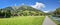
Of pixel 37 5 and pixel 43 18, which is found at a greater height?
pixel 37 5

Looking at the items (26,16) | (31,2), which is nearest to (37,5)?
(31,2)

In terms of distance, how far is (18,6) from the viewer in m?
1.98

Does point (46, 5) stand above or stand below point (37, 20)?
above

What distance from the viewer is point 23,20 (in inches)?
77.3

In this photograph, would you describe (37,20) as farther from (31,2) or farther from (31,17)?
(31,2)

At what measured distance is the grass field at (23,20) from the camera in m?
1.94

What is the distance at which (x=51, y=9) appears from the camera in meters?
2.03

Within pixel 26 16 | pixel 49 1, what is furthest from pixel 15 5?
pixel 49 1

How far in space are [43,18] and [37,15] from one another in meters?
0.09

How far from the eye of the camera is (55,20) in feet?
6.59

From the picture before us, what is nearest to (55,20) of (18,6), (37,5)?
(37,5)

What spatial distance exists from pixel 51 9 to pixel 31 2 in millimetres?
300

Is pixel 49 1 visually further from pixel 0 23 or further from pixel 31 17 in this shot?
A: pixel 0 23

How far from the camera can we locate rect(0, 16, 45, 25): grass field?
194 centimetres
